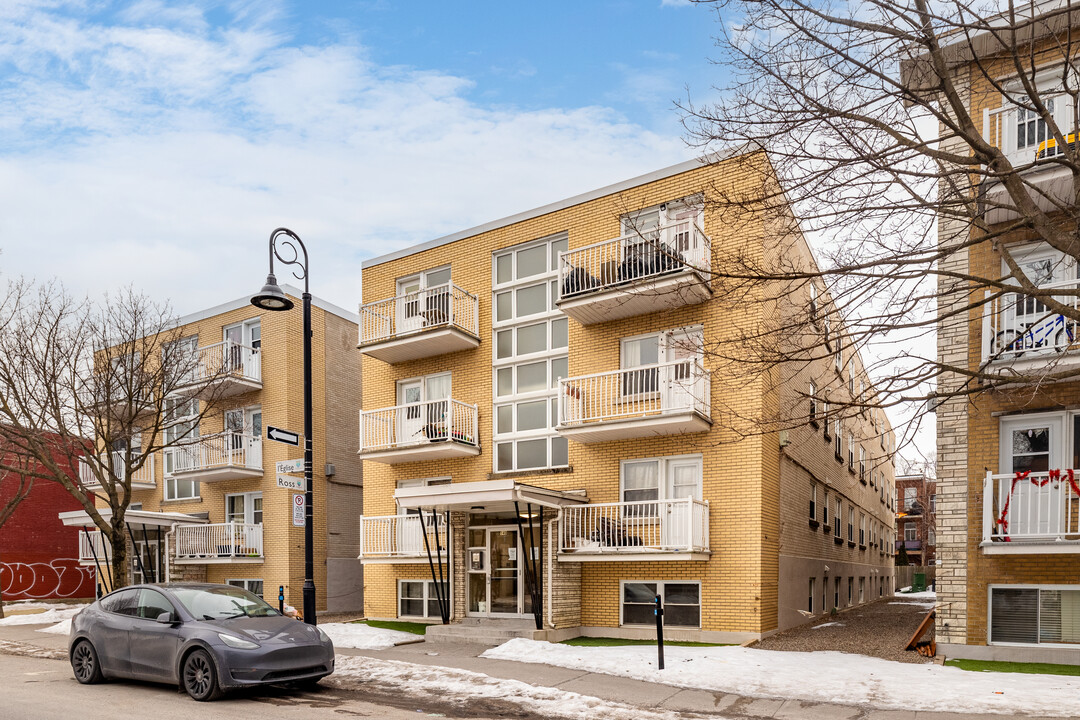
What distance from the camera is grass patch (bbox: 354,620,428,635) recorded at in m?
18.6

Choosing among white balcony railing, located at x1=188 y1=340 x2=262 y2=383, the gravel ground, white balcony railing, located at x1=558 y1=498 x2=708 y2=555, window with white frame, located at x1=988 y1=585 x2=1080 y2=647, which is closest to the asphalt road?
white balcony railing, located at x1=558 y1=498 x2=708 y2=555

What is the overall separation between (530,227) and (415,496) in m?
7.20

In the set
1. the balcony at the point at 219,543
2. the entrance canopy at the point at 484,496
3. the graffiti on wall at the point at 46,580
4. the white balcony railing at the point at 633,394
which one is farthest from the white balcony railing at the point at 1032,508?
the graffiti on wall at the point at 46,580

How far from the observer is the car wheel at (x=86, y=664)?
37.1 ft

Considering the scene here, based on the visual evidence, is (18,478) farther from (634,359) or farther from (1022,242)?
(1022,242)

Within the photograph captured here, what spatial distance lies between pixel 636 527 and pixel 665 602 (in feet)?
5.95

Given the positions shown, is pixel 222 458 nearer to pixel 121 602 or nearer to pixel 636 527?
pixel 121 602

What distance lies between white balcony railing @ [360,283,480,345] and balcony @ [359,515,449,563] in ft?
14.7

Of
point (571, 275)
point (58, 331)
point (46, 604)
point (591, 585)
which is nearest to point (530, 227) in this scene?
point (571, 275)

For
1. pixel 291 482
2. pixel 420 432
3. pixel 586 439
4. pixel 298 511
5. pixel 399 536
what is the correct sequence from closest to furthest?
pixel 298 511, pixel 291 482, pixel 586 439, pixel 399 536, pixel 420 432

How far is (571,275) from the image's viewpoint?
17.5 metres

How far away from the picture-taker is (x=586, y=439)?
17.7m

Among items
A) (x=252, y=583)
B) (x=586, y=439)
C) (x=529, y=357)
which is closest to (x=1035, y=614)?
(x=586, y=439)

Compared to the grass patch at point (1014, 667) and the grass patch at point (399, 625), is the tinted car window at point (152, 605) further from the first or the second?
the grass patch at point (1014, 667)
